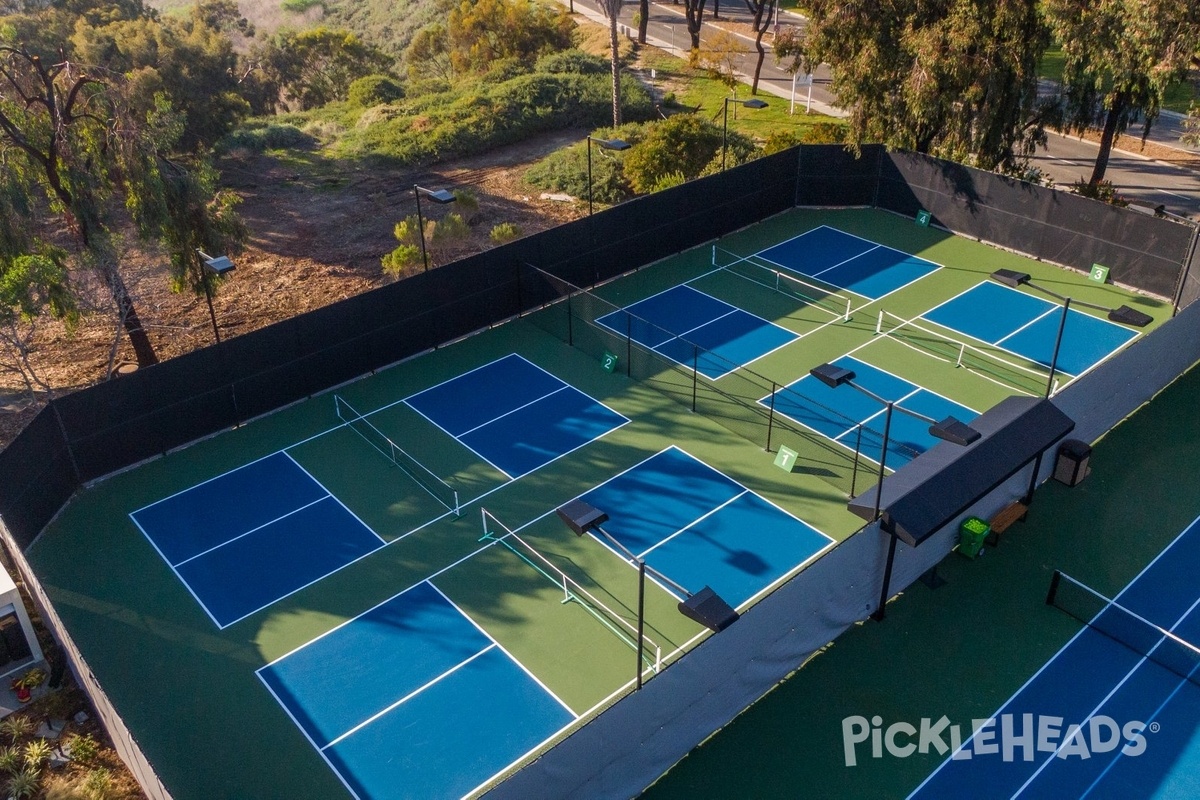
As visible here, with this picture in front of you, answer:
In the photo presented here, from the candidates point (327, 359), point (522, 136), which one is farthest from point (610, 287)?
point (522, 136)

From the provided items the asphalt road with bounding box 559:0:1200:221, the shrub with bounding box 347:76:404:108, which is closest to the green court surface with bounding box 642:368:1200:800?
the asphalt road with bounding box 559:0:1200:221

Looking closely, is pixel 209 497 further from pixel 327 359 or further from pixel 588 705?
pixel 588 705

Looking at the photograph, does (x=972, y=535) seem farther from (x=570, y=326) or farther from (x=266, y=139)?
(x=266, y=139)

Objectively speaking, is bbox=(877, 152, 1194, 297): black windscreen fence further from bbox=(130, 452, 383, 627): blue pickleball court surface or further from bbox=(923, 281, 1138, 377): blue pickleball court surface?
bbox=(130, 452, 383, 627): blue pickleball court surface

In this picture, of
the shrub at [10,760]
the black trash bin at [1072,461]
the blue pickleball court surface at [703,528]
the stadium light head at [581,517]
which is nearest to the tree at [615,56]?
the blue pickleball court surface at [703,528]

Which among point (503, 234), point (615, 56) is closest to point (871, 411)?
point (503, 234)

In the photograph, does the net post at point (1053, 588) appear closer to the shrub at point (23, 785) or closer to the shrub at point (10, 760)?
the shrub at point (23, 785)

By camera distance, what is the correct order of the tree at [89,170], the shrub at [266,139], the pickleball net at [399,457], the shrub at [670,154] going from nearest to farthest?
the pickleball net at [399,457] < the tree at [89,170] < the shrub at [670,154] < the shrub at [266,139]

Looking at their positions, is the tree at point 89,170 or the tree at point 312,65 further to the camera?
the tree at point 312,65
